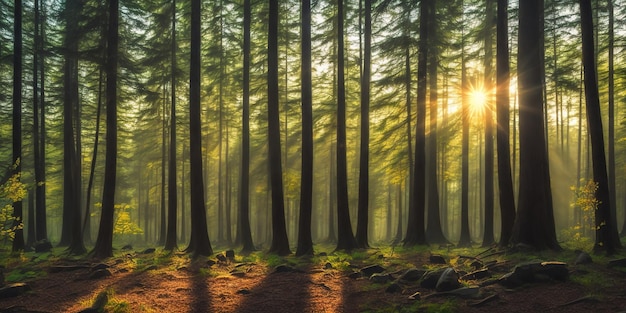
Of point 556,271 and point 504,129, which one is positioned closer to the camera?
point 556,271

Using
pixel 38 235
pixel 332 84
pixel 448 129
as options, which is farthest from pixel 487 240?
pixel 38 235

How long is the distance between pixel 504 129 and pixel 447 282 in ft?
28.5

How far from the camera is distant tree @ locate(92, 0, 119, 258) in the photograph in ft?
47.3

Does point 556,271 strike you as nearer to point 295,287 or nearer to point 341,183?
point 295,287

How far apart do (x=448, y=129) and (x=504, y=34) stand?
8.36 meters

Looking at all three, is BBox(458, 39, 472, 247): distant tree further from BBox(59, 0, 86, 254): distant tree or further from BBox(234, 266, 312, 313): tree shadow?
BBox(59, 0, 86, 254): distant tree

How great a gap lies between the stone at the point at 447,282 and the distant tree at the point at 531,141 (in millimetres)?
4710

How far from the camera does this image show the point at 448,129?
21.7 metres

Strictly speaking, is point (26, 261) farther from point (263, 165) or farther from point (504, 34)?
point (504, 34)

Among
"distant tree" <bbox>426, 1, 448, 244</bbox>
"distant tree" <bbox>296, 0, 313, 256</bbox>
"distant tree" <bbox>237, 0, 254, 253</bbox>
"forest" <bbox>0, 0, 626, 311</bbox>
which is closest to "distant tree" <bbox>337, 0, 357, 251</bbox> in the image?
"forest" <bbox>0, 0, 626, 311</bbox>

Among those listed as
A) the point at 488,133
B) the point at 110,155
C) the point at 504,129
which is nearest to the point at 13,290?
the point at 110,155

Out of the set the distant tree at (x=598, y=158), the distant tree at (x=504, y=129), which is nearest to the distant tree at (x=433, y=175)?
the distant tree at (x=504, y=129)

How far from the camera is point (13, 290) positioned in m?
9.16

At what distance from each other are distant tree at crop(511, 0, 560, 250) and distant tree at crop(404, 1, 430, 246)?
4.68m
